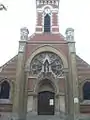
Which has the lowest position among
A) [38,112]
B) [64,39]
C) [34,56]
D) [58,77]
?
[38,112]

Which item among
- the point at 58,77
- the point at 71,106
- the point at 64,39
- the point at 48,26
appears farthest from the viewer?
the point at 48,26

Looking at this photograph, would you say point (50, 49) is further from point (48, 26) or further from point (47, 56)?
point (48, 26)

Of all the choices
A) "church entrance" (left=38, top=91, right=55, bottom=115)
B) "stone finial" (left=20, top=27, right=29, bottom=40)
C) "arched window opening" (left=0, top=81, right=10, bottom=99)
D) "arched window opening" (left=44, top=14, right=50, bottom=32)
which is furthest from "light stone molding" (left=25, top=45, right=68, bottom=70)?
"church entrance" (left=38, top=91, right=55, bottom=115)

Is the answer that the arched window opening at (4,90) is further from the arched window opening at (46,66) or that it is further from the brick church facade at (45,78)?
the arched window opening at (46,66)

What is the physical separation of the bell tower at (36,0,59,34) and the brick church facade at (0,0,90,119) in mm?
1268

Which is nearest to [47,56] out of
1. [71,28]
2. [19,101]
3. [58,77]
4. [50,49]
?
[50,49]

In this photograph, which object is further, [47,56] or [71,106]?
[47,56]

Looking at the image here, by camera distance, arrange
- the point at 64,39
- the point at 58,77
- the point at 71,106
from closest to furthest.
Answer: the point at 71,106, the point at 58,77, the point at 64,39

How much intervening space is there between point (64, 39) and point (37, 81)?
6.41m

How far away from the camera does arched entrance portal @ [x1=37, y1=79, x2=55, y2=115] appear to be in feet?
80.2

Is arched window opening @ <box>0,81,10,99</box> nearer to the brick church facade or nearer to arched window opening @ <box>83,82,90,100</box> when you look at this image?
the brick church facade

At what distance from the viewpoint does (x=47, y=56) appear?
26.0m

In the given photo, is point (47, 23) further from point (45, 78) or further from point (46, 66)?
point (45, 78)

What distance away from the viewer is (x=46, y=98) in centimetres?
2498
